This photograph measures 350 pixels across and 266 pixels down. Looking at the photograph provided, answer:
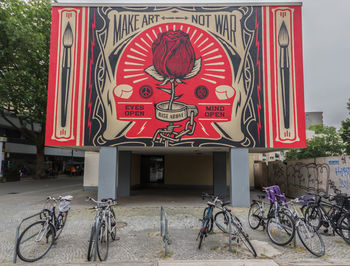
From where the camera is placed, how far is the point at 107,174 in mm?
11953

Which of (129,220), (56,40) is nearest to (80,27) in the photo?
(56,40)

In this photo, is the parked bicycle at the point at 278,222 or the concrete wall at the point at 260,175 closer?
the parked bicycle at the point at 278,222

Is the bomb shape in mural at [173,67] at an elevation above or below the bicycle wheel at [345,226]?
above

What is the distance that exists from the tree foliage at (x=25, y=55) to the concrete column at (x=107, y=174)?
39.5 ft

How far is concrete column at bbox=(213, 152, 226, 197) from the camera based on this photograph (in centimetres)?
1609

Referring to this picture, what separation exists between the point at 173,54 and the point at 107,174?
676 cm

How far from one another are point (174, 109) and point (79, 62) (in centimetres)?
527

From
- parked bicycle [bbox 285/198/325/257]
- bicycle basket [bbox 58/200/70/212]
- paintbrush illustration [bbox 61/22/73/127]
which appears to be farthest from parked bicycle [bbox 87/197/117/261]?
paintbrush illustration [bbox 61/22/73/127]

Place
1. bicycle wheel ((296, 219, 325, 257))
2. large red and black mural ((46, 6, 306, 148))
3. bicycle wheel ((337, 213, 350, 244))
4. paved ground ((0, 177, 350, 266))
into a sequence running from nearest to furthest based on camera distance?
paved ground ((0, 177, 350, 266)) → bicycle wheel ((296, 219, 325, 257)) → bicycle wheel ((337, 213, 350, 244)) → large red and black mural ((46, 6, 306, 148))

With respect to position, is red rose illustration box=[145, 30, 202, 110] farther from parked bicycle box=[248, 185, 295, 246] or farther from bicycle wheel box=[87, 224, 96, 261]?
bicycle wheel box=[87, 224, 96, 261]

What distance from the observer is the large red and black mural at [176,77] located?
474 inches

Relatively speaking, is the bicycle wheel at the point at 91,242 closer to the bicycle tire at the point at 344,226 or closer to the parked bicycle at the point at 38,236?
the parked bicycle at the point at 38,236

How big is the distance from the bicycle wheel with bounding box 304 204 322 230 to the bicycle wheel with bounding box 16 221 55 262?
7.06 m

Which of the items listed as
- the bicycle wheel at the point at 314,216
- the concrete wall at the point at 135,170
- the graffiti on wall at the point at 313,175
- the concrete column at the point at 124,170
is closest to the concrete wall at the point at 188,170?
the concrete wall at the point at 135,170
